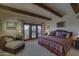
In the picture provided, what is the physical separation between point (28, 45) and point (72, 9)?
44.3 inches

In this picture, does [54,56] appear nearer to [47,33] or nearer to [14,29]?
[47,33]

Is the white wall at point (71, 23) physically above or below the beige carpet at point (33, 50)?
above

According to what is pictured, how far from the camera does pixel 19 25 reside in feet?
6.72

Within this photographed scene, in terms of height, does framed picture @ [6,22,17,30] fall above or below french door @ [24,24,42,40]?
above

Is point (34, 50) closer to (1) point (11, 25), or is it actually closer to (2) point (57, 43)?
(2) point (57, 43)

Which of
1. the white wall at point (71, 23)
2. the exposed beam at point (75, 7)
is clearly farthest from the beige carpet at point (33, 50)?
the exposed beam at point (75, 7)

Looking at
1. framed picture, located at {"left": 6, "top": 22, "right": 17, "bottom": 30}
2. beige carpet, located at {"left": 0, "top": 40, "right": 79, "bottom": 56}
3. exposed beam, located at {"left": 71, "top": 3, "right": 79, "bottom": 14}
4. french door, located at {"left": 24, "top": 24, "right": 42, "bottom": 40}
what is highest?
exposed beam, located at {"left": 71, "top": 3, "right": 79, "bottom": 14}

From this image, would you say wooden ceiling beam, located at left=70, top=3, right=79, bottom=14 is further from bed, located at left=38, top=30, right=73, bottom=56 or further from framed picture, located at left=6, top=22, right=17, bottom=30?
framed picture, located at left=6, top=22, right=17, bottom=30

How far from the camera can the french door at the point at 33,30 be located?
212cm

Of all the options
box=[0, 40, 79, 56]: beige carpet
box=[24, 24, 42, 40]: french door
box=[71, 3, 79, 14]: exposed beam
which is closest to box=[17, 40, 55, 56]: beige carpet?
box=[0, 40, 79, 56]: beige carpet

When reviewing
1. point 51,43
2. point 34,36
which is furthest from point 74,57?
point 34,36

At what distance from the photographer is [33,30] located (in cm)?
218

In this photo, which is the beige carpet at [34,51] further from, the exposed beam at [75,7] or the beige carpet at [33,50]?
the exposed beam at [75,7]

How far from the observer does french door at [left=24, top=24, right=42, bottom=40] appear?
6.95ft
